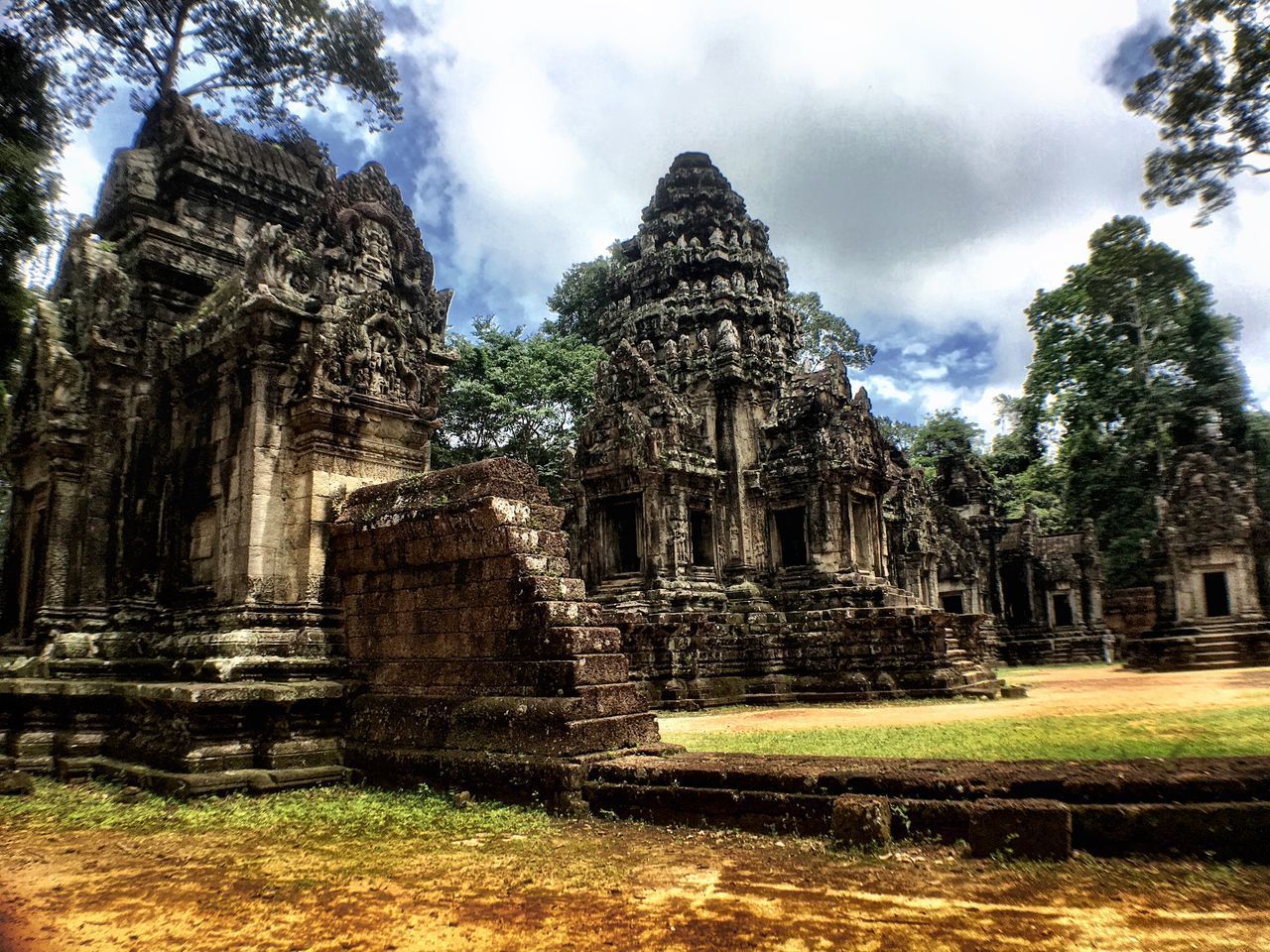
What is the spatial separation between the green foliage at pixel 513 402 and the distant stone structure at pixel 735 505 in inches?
221

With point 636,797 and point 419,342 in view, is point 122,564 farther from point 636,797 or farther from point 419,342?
point 636,797

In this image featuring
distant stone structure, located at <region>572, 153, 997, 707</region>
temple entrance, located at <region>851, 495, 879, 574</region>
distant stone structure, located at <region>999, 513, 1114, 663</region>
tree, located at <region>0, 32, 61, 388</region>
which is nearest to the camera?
tree, located at <region>0, 32, 61, 388</region>

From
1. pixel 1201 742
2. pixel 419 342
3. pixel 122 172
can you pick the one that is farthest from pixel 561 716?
pixel 122 172

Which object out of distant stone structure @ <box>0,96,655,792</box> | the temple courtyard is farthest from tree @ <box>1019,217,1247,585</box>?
the temple courtyard

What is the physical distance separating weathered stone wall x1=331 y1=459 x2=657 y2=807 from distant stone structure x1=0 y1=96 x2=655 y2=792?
51 millimetres

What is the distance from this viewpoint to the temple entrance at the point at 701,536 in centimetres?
2153

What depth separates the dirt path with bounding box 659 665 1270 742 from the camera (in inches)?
481

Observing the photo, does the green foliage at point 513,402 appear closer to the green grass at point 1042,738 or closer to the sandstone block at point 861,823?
the green grass at point 1042,738

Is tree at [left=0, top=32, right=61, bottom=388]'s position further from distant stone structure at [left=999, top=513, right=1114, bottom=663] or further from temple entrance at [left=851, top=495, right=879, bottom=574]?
distant stone structure at [left=999, top=513, right=1114, bottom=663]

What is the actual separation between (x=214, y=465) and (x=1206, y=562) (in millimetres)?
28789

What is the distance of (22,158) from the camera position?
8281mm

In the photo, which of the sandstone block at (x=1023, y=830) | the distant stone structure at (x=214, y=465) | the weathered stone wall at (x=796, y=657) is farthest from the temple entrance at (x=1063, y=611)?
the sandstone block at (x=1023, y=830)

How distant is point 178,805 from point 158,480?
439 centimetres

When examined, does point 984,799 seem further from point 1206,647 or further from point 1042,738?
point 1206,647
